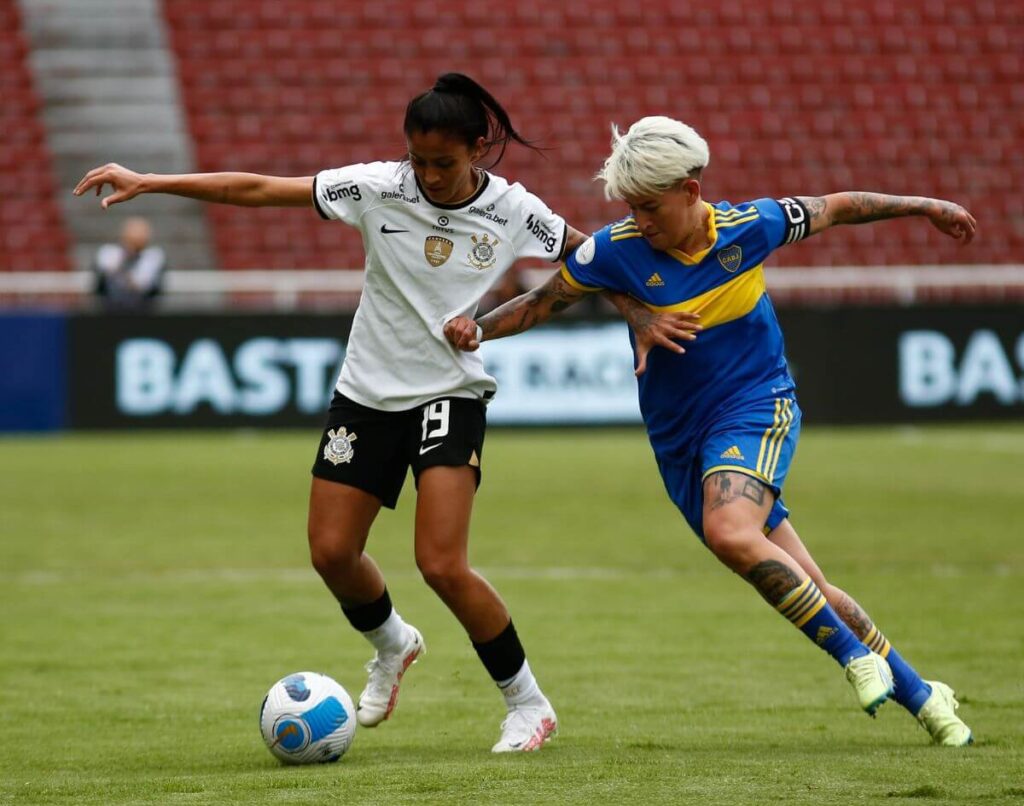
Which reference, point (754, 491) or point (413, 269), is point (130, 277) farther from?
point (754, 491)

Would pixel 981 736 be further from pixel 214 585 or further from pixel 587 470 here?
pixel 587 470

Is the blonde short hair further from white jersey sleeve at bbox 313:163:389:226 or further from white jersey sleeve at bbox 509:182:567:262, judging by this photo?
white jersey sleeve at bbox 313:163:389:226

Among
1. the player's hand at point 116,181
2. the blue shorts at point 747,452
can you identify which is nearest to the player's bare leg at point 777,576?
the blue shorts at point 747,452

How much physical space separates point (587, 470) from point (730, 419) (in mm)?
10398

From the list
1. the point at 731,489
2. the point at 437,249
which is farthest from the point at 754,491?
the point at 437,249

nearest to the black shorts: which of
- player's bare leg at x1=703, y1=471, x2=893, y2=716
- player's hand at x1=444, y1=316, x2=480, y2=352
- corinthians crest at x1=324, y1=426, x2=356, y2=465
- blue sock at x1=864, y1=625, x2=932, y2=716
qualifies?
corinthians crest at x1=324, y1=426, x2=356, y2=465

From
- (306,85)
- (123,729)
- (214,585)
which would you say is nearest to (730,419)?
(123,729)

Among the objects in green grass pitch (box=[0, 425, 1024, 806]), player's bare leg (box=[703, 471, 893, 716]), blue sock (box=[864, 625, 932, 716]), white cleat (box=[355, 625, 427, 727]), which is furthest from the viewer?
white cleat (box=[355, 625, 427, 727])

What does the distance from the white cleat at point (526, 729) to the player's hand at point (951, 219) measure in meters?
1.97

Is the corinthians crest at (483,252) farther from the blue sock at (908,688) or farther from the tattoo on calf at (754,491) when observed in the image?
the blue sock at (908,688)

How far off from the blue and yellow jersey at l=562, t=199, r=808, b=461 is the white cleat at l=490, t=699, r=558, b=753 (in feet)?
3.00

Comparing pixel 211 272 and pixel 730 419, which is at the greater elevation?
pixel 730 419

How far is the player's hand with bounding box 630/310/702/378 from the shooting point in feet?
17.2

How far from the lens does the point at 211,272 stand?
2245 cm
